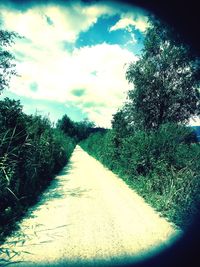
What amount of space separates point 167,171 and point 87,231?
479 centimetres

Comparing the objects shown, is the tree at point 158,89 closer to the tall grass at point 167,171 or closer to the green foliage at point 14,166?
the tall grass at point 167,171

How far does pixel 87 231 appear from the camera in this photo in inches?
231

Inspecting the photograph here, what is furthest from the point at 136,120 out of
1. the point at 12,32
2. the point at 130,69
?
the point at 12,32

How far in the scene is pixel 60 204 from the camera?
8281 mm

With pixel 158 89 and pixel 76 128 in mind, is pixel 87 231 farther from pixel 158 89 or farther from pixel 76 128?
pixel 76 128

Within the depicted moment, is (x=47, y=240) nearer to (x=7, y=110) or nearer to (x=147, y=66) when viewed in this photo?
(x=7, y=110)

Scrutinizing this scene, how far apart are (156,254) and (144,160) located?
6567 mm

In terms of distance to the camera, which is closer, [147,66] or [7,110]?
[7,110]

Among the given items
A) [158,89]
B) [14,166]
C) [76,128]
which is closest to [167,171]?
[14,166]

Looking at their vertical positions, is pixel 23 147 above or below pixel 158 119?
below

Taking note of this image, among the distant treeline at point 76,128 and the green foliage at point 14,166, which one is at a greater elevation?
the distant treeline at point 76,128

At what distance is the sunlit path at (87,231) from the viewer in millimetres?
4641

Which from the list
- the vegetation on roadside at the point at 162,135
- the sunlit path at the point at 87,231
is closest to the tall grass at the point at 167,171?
the vegetation on roadside at the point at 162,135

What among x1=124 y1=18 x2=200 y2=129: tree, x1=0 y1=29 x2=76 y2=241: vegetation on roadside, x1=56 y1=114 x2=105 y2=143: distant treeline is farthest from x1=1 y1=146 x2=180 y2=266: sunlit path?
x1=56 y1=114 x2=105 y2=143: distant treeline
